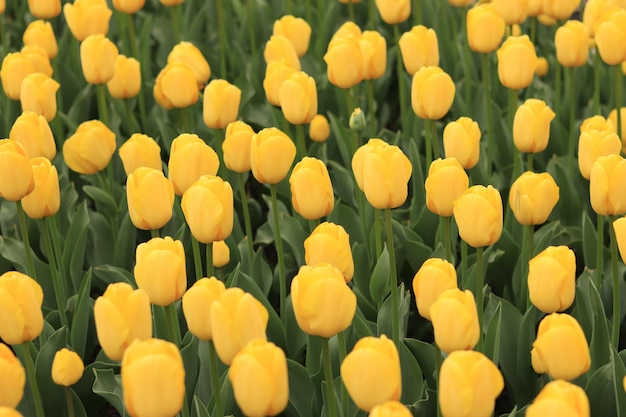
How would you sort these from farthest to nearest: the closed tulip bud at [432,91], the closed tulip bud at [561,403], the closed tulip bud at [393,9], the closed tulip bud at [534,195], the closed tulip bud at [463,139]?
the closed tulip bud at [393,9] → the closed tulip bud at [432,91] → the closed tulip bud at [463,139] → the closed tulip bud at [534,195] → the closed tulip bud at [561,403]

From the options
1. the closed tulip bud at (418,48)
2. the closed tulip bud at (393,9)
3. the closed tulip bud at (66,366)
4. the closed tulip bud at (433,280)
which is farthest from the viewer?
the closed tulip bud at (393,9)

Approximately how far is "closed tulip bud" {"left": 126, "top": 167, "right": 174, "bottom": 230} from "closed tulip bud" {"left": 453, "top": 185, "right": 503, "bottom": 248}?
627 mm

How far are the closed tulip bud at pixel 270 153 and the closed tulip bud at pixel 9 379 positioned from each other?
0.84 metres

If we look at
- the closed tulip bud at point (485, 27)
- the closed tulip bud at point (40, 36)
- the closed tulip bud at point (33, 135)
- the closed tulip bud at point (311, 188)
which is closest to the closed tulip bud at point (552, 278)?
the closed tulip bud at point (311, 188)

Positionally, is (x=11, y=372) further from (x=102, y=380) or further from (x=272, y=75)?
(x=272, y=75)

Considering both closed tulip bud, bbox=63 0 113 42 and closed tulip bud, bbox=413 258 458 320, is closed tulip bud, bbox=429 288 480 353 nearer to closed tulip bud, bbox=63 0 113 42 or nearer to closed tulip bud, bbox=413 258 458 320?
closed tulip bud, bbox=413 258 458 320

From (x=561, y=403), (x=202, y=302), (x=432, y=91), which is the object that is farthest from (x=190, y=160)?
(x=561, y=403)

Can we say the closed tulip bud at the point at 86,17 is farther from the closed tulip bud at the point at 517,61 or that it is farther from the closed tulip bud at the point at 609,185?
the closed tulip bud at the point at 609,185

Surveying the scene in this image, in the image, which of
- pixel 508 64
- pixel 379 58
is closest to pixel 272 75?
pixel 379 58

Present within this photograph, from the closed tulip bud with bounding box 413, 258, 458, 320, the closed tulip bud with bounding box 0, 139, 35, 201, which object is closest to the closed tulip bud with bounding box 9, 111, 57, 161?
the closed tulip bud with bounding box 0, 139, 35, 201

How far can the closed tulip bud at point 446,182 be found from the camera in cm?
228

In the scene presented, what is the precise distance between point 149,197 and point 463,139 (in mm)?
863

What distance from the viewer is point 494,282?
302 centimetres

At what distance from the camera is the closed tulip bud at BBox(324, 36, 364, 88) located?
2988 millimetres
